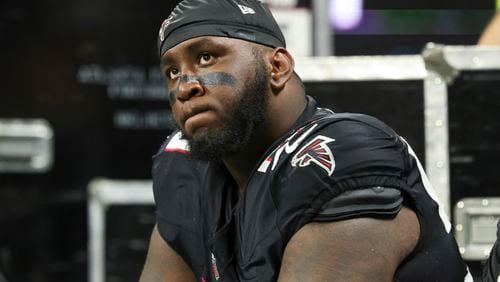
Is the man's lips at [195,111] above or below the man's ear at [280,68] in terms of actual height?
below

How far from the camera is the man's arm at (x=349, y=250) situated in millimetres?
2979

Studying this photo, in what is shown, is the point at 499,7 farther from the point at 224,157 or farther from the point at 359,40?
the point at 224,157

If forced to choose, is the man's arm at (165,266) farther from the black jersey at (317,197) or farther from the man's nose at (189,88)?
the man's nose at (189,88)

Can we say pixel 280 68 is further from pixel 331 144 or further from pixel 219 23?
pixel 331 144

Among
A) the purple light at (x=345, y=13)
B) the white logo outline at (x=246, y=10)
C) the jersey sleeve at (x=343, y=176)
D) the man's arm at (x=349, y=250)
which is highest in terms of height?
the white logo outline at (x=246, y=10)

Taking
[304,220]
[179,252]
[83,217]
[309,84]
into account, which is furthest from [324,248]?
[83,217]

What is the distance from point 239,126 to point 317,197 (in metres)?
0.33

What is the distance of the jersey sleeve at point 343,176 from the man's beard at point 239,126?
6.8 inches

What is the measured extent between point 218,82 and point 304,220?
44 cm

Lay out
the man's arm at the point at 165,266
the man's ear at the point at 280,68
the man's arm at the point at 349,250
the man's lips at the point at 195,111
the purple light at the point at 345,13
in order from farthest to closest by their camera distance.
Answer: the purple light at the point at 345,13 < the man's arm at the point at 165,266 < the man's ear at the point at 280,68 < the man's lips at the point at 195,111 < the man's arm at the point at 349,250

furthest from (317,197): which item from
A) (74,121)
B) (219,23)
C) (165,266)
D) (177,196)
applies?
(74,121)

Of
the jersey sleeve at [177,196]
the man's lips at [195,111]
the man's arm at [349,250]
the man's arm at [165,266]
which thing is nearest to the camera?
the man's arm at [349,250]

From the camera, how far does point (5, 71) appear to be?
614 centimetres

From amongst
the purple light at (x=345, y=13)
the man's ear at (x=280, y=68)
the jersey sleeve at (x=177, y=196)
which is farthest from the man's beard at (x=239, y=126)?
the purple light at (x=345, y=13)
